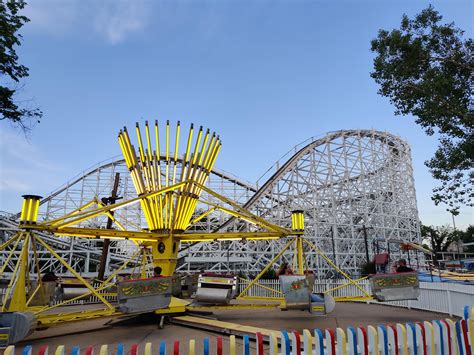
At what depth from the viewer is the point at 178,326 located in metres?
7.77

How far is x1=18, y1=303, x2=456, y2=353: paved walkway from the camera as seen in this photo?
6445mm

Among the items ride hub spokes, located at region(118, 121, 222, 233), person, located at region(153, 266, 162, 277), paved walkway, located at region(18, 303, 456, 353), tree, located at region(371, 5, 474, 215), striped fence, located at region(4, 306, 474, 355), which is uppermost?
tree, located at region(371, 5, 474, 215)

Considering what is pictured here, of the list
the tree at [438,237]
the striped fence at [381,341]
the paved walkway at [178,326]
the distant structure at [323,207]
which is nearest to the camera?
the striped fence at [381,341]

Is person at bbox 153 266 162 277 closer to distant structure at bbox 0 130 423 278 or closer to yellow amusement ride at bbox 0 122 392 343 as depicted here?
yellow amusement ride at bbox 0 122 392 343

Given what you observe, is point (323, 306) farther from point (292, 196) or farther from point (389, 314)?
point (292, 196)

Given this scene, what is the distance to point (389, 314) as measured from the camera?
949cm

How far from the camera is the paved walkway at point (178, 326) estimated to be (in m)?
6.45

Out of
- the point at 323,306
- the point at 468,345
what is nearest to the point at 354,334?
the point at 468,345

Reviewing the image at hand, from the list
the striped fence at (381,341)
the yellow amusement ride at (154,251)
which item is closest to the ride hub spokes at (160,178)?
the yellow amusement ride at (154,251)

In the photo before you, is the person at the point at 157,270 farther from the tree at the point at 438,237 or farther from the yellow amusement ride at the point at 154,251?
the tree at the point at 438,237

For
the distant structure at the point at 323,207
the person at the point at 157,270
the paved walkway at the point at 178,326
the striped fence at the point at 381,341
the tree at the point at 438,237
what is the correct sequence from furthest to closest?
the tree at the point at 438,237, the distant structure at the point at 323,207, the person at the point at 157,270, the paved walkway at the point at 178,326, the striped fence at the point at 381,341

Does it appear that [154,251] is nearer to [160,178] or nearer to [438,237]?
[160,178]

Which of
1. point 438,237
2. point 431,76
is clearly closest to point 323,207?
point 431,76

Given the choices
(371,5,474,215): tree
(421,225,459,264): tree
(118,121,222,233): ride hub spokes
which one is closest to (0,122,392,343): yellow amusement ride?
(118,121,222,233): ride hub spokes
